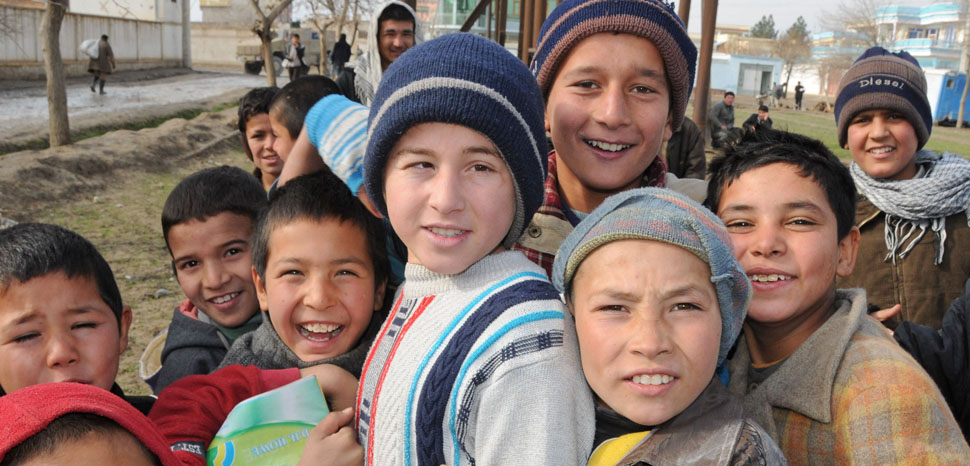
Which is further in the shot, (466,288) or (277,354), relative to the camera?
(277,354)

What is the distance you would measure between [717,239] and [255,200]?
5.44ft

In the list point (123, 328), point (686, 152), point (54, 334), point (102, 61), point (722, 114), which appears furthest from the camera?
point (102, 61)

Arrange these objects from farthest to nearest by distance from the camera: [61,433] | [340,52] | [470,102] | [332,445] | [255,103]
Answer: [340,52], [255,103], [332,445], [470,102], [61,433]

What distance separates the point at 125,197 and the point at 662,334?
29.8ft

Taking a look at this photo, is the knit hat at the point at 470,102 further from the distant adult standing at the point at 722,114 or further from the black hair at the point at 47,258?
the distant adult standing at the point at 722,114

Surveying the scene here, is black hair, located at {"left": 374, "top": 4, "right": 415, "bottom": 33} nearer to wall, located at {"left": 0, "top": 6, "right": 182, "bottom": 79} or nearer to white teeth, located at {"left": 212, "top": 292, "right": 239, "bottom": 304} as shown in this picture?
white teeth, located at {"left": 212, "top": 292, "right": 239, "bottom": 304}

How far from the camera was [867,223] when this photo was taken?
10.5ft

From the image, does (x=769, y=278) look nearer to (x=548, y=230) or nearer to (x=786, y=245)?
(x=786, y=245)

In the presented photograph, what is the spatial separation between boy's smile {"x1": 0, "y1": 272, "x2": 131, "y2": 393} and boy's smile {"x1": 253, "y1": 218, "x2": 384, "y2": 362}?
0.45 metres

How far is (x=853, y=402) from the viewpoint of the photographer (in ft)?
4.74

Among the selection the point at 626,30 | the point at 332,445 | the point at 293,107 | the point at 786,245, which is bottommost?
the point at 332,445

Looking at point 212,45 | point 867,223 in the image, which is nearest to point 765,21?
point 212,45

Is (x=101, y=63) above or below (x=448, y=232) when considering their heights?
above

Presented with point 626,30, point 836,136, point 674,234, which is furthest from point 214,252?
point 836,136
